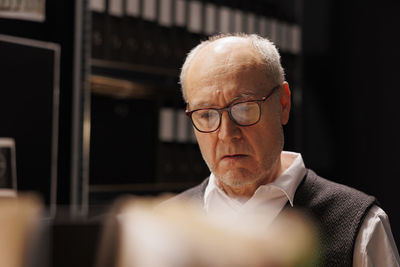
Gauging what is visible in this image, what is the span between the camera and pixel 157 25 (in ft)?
7.54

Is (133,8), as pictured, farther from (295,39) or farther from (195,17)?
(295,39)

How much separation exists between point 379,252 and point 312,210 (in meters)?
0.14

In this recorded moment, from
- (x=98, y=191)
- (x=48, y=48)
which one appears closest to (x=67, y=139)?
(x=98, y=191)

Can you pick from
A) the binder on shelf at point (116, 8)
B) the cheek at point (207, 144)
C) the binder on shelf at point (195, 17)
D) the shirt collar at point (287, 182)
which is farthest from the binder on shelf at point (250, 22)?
the cheek at point (207, 144)

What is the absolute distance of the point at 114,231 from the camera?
28cm

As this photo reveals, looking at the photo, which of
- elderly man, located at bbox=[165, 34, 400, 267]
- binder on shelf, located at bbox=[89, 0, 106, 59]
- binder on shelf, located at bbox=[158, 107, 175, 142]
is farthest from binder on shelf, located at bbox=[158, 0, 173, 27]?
elderly man, located at bbox=[165, 34, 400, 267]

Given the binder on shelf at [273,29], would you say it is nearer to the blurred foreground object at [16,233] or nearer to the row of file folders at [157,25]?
the row of file folders at [157,25]

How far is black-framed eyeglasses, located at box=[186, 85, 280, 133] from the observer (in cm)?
77

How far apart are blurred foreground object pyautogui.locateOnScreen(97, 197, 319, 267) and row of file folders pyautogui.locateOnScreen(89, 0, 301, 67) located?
1975 mm

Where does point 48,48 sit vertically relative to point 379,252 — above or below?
above

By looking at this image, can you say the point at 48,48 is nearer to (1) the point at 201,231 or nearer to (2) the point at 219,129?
(2) the point at 219,129

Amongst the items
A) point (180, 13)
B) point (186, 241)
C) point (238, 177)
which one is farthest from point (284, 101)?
point (180, 13)

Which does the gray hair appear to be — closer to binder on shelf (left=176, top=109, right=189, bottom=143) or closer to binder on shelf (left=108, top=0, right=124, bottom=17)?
binder on shelf (left=108, top=0, right=124, bottom=17)

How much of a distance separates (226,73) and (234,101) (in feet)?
0.19
